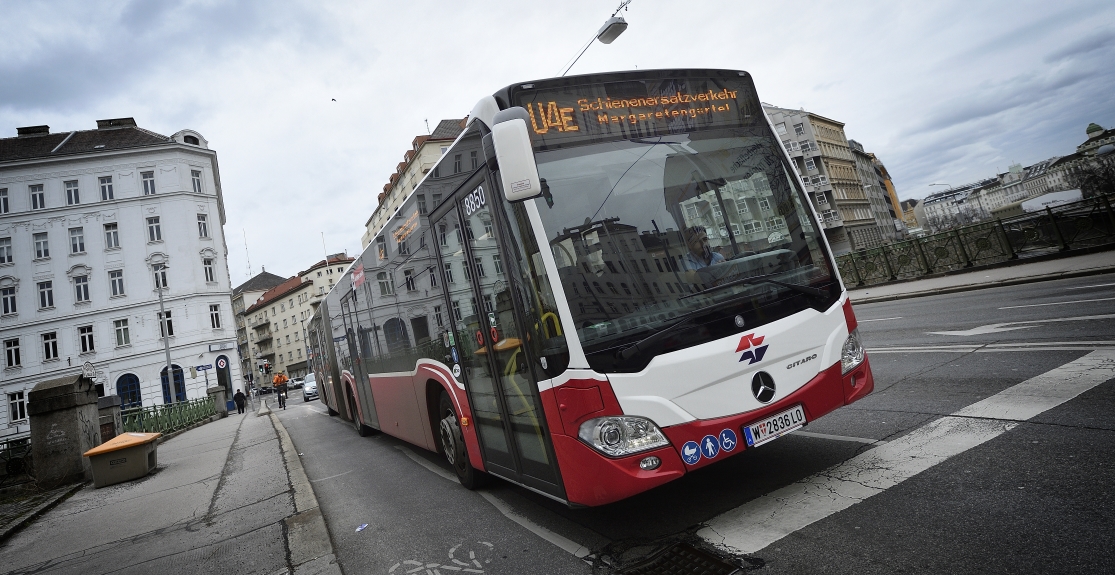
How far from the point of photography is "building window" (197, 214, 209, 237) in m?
43.5

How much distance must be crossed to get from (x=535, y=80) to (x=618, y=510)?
3.29 m

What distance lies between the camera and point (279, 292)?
99.8 m

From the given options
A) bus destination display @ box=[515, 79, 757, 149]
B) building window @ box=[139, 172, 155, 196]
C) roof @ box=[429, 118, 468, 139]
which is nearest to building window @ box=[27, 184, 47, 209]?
building window @ box=[139, 172, 155, 196]

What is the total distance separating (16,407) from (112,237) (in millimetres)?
12642

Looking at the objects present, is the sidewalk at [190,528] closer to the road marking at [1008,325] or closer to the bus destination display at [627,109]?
the bus destination display at [627,109]

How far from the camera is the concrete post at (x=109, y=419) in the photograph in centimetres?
1453

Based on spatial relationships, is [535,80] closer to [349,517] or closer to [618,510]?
[618,510]

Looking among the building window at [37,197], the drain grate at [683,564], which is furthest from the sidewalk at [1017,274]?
the building window at [37,197]

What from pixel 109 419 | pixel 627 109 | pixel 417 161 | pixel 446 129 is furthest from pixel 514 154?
pixel 446 129

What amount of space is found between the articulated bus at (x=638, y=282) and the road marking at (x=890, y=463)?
0.51 meters

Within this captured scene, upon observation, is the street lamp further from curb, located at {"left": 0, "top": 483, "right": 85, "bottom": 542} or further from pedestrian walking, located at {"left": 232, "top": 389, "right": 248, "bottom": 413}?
pedestrian walking, located at {"left": 232, "top": 389, "right": 248, "bottom": 413}

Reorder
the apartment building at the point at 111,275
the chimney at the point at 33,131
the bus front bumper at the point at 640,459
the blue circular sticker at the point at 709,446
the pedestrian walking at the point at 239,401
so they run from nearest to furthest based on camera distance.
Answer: the bus front bumper at the point at 640,459 < the blue circular sticker at the point at 709,446 < the pedestrian walking at the point at 239,401 < the apartment building at the point at 111,275 < the chimney at the point at 33,131

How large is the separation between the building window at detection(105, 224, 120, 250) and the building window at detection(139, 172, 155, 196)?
10.6 ft

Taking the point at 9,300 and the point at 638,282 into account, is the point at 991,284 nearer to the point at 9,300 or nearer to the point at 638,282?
the point at 638,282
